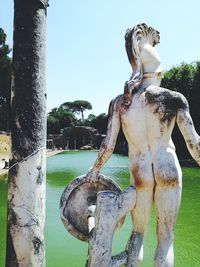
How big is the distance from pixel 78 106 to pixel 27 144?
377ft

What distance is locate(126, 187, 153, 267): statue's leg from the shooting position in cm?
359

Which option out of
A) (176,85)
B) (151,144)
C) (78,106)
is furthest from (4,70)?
(78,106)

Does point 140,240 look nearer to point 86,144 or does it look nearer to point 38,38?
point 38,38

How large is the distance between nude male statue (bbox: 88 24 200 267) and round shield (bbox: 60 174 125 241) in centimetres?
43

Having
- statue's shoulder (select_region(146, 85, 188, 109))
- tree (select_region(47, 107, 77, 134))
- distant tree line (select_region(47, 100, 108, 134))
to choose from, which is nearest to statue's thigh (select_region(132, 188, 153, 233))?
statue's shoulder (select_region(146, 85, 188, 109))

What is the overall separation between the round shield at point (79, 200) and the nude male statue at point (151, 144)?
43 centimetres

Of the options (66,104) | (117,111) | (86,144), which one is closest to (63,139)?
(86,144)

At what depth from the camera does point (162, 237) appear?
12.0 feet

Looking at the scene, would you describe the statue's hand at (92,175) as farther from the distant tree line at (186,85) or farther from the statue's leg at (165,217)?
the distant tree line at (186,85)

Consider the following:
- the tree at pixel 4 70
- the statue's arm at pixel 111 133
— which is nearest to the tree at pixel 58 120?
the tree at pixel 4 70

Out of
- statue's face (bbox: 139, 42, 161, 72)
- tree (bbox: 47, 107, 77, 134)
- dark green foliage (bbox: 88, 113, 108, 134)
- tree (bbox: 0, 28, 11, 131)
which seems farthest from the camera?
Answer: tree (bbox: 47, 107, 77, 134)

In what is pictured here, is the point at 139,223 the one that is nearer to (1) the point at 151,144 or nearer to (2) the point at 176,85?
(1) the point at 151,144

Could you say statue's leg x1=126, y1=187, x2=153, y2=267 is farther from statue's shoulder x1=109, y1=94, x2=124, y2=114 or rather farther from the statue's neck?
the statue's neck

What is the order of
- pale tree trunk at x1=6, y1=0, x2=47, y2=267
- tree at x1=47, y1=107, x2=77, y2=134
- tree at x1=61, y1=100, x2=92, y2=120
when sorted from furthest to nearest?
1. tree at x1=61, y1=100, x2=92, y2=120
2. tree at x1=47, y1=107, x2=77, y2=134
3. pale tree trunk at x1=6, y1=0, x2=47, y2=267
